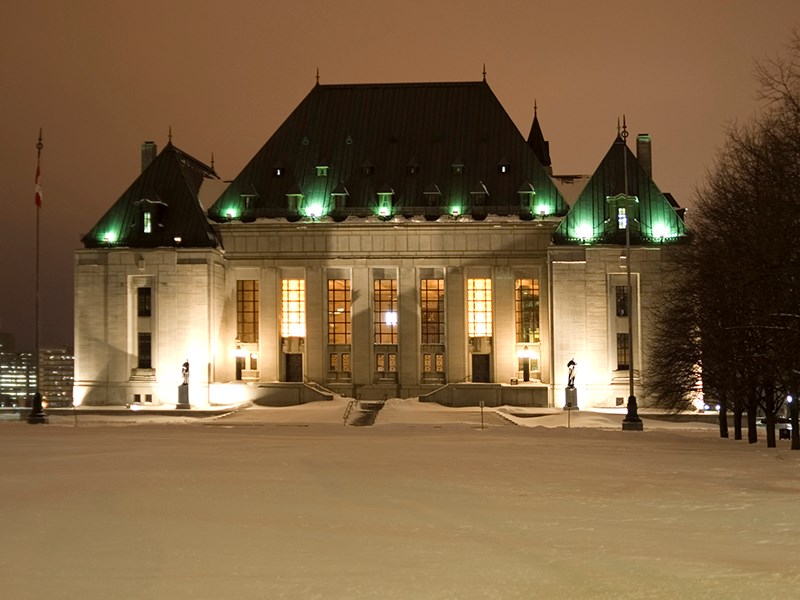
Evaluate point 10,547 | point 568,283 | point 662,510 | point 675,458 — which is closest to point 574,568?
point 662,510

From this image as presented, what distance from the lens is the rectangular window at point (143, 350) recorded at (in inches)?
2918

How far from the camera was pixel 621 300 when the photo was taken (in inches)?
2800

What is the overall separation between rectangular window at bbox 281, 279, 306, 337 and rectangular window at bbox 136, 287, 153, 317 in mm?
9074

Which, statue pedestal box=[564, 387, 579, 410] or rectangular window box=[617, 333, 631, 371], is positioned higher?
rectangular window box=[617, 333, 631, 371]

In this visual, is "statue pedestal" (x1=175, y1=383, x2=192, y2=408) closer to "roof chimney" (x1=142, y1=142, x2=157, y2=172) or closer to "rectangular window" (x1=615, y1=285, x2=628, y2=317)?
"roof chimney" (x1=142, y1=142, x2=157, y2=172)

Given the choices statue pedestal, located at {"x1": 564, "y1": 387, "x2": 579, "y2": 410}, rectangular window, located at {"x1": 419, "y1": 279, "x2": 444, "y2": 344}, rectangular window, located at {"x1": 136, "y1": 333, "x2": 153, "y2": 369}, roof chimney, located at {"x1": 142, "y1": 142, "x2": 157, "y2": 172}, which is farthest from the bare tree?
roof chimney, located at {"x1": 142, "y1": 142, "x2": 157, "y2": 172}

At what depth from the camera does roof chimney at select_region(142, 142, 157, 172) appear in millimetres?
83688

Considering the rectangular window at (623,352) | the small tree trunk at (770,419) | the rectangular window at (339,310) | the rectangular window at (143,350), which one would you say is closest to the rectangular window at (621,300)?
the rectangular window at (623,352)

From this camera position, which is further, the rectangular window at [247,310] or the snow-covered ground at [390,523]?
the rectangular window at [247,310]

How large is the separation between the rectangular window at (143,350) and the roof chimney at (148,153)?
15968 mm

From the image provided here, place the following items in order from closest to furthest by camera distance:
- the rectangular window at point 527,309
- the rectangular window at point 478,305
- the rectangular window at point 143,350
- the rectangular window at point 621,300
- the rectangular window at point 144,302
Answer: the rectangular window at point 621,300 → the rectangular window at point 143,350 → the rectangular window at point 144,302 → the rectangular window at point 527,309 → the rectangular window at point 478,305

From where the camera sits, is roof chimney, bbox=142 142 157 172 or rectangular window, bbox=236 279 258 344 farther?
roof chimney, bbox=142 142 157 172

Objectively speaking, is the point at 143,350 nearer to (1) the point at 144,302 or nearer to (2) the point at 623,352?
(1) the point at 144,302

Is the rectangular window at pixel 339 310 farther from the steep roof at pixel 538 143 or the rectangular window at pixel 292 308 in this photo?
the steep roof at pixel 538 143
